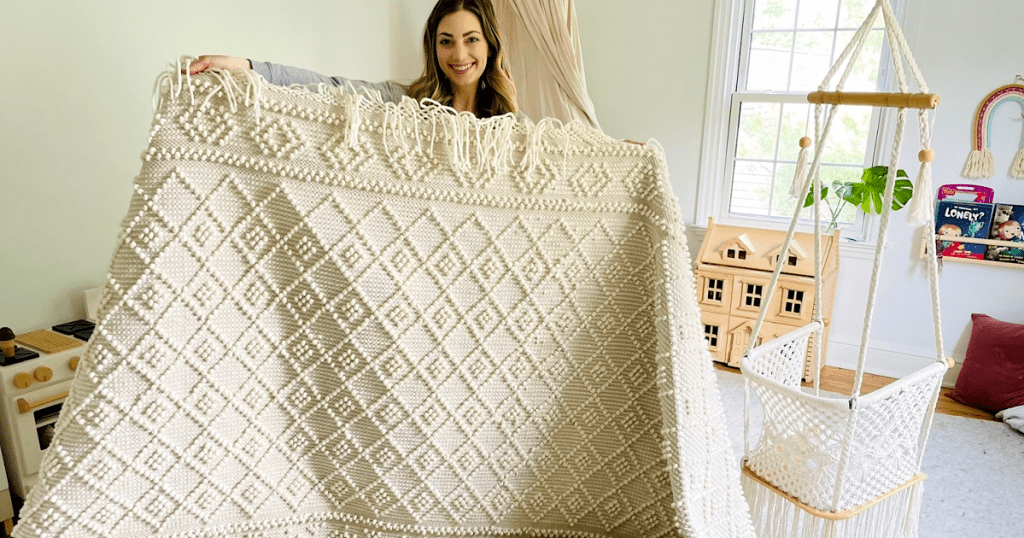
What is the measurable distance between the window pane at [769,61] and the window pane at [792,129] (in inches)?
4.6

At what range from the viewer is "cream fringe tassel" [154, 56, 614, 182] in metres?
0.73

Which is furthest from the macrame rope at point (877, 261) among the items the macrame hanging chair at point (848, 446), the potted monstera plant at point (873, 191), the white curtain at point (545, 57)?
the white curtain at point (545, 57)

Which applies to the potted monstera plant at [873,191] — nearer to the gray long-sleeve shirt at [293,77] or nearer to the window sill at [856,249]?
the window sill at [856,249]

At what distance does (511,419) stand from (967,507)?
1923 millimetres

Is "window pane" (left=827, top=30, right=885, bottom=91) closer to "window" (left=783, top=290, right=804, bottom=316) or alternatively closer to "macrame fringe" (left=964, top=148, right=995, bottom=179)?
"macrame fringe" (left=964, top=148, right=995, bottom=179)

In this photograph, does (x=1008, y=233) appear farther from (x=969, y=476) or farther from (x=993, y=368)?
(x=969, y=476)

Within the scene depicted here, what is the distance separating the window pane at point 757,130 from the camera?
316 centimetres

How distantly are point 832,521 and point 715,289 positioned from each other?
1.85 metres

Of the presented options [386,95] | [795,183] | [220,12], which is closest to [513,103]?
[386,95]

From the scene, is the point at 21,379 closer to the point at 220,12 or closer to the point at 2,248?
the point at 2,248

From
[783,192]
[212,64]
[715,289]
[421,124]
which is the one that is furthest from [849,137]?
[212,64]

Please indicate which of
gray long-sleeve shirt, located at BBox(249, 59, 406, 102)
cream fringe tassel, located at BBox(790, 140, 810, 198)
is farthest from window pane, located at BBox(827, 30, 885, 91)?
gray long-sleeve shirt, located at BBox(249, 59, 406, 102)

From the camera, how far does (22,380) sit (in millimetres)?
1515

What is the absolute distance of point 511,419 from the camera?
0.84 metres
